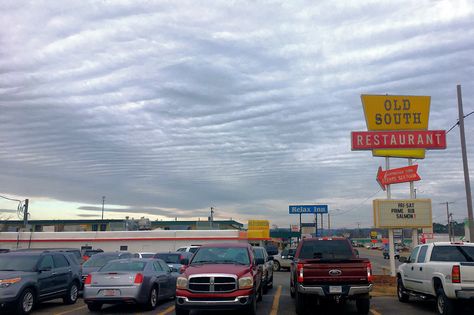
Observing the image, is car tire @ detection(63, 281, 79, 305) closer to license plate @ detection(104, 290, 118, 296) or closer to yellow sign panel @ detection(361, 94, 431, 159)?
license plate @ detection(104, 290, 118, 296)

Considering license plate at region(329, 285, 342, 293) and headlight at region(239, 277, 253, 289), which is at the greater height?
headlight at region(239, 277, 253, 289)

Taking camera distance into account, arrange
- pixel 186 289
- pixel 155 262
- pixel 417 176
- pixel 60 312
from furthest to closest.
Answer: pixel 417 176 → pixel 155 262 → pixel 60 312 → pixel 186 289

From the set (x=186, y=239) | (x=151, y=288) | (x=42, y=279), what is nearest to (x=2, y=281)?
(x=42, y=279)

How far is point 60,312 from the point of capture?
43.9 feet

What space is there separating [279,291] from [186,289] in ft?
28.7

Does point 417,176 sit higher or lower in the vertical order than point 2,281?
higher

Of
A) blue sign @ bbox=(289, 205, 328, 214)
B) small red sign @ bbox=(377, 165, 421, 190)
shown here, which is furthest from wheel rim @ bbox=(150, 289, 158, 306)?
blue sign @ bbox=(289, 205, 328, 214)

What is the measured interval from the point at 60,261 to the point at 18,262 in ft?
5.86

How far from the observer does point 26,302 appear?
12.6 m

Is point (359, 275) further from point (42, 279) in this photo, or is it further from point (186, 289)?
point (42, 279)

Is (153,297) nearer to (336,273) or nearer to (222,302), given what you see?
(222,302)

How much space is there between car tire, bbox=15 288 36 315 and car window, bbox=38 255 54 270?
1046 mm

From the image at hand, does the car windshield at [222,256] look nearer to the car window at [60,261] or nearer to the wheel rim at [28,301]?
the wheel rim at [28,301]

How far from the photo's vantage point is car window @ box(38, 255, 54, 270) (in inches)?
551
